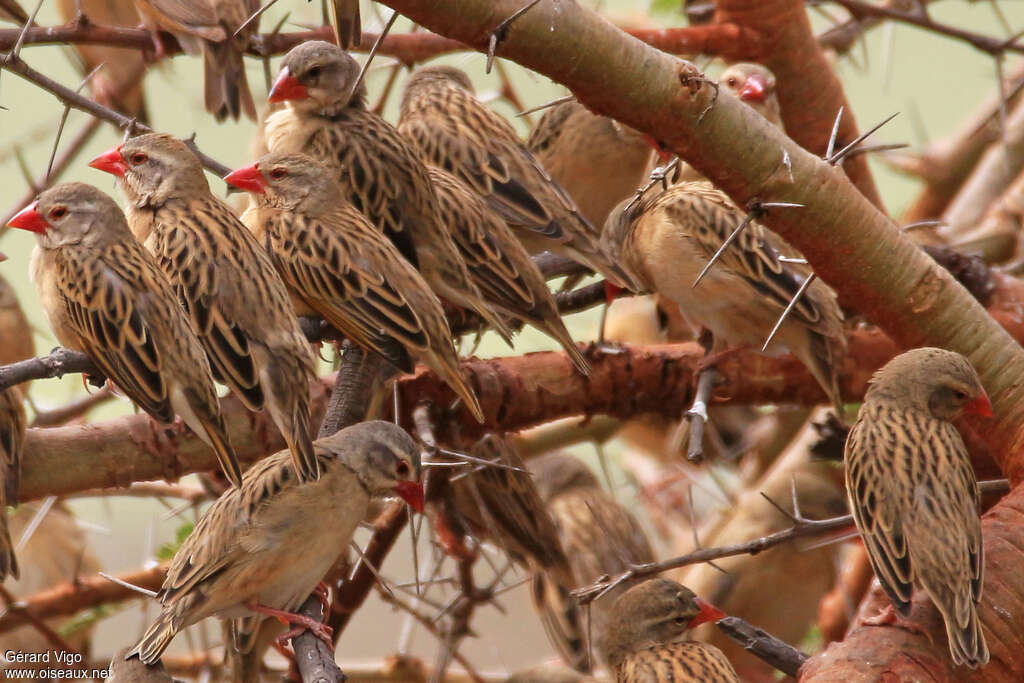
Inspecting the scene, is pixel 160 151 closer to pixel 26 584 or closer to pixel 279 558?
pixel 279 558

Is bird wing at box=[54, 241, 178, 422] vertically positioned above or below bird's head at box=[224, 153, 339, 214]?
below

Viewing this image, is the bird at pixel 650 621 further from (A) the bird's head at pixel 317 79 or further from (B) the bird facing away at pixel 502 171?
(A) the bird's head at pixel 317 79

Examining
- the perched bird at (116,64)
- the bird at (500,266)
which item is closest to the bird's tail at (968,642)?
the bird at (500,266)

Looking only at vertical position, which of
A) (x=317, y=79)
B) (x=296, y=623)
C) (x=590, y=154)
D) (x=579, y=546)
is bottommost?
(x=579, y=546)

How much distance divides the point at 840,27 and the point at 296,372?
2917mm

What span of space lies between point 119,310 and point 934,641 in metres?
1.91

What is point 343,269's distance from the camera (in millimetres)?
3215

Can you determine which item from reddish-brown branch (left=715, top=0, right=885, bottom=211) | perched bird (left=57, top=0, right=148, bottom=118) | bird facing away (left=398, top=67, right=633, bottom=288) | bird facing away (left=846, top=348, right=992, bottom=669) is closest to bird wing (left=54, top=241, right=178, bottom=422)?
bird facing away (left=398, top=67, right=633, bottom=288)

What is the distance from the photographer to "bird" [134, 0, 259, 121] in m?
4.39

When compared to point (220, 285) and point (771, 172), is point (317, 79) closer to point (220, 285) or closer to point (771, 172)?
point (220, 285)

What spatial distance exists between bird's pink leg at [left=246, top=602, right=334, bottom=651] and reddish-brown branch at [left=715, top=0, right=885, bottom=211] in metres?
2.79

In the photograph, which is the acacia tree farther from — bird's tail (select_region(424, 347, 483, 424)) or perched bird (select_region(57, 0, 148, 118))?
perched bird (select_region(57, 0, 148, 118))

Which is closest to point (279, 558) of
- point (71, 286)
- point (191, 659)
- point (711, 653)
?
point (71, 286)

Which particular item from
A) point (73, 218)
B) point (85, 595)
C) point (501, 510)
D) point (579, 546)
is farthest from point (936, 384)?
point (85, 595)
